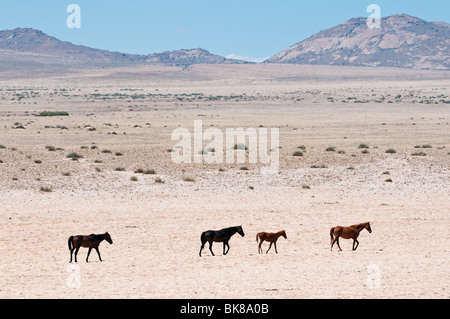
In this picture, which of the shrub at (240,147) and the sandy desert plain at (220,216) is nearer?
the sandy desert plain at (220,216)

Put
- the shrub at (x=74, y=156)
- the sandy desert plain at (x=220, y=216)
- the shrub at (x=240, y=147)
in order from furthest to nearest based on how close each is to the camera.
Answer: the shrub at (x=240, y=147) → the shrub at (x=74, y=156) → the sandy desert plain at (x=220, y=216)

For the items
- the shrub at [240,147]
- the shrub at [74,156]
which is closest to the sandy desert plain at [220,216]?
the shrub at [74,156]

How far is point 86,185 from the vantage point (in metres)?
28.0

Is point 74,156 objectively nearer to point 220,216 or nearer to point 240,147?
point 240,147

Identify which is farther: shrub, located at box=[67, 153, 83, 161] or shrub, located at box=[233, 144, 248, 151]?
shrub, located at box=[233, 144, 248, 151]

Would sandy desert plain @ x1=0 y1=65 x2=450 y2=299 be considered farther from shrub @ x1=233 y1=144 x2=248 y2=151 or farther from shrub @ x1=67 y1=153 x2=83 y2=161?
shrub @ x1=233 y1=144 x2=248 y2=151

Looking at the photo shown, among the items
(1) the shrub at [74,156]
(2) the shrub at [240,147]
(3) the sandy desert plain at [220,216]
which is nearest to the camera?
(3) the sandy desert plain at [220,216]

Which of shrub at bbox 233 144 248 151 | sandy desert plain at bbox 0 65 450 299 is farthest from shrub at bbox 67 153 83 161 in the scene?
shrub at bbox 233 144 248 151

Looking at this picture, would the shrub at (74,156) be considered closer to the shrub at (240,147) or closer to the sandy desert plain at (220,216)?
the sandy desert plain at (220,216)

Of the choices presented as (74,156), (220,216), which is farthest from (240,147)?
(220,216)
